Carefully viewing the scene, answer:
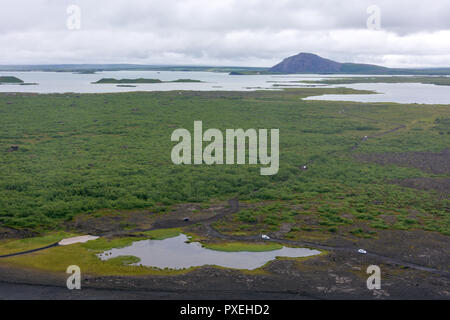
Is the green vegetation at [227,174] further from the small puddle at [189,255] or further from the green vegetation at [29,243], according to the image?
the small puddle at [189,255]

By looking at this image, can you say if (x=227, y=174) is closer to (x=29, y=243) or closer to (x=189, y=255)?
(x=189, y=255)

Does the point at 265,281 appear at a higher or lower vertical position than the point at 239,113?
lower

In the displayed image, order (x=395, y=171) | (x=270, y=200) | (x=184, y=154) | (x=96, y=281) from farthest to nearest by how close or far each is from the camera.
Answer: (x=184, y=154) → (x=395, y=171) → (x=270, y=200) → (x=96, y=281)

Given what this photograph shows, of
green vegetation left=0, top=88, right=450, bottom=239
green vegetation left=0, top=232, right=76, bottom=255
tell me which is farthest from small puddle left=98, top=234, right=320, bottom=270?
green vegetation left=0, top=232, right=76, bottom=255

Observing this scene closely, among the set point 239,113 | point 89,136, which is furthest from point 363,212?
point 239,113

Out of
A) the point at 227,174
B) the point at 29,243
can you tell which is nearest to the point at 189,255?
the point at 29,243

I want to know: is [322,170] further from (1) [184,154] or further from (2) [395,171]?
(1) [184,154]
